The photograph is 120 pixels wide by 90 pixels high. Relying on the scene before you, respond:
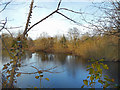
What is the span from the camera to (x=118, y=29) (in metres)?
1.19

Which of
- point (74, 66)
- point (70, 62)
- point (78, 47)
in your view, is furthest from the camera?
point (78, 47)

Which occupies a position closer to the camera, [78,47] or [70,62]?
[70,62]

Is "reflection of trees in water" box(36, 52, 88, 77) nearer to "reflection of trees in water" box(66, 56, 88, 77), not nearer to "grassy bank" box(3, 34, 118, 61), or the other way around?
"reflection of trees in water" box(66, 56, 88, 77)

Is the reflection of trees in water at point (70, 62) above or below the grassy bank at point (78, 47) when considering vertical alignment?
below

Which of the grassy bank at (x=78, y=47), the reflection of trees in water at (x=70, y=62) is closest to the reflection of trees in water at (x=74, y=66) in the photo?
the reflection of trees in water at (x=70, y=62)

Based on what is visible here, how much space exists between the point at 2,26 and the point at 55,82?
398 centimetres

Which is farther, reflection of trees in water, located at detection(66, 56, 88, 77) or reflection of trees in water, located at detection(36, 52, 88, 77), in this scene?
reflection of trees in water, located at detection(36, 52, 88, 77)

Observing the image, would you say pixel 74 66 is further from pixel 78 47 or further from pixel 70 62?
pixel 78 47

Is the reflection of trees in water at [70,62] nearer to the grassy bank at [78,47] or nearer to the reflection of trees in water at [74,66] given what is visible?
the reflection of trees in water at [74,66]

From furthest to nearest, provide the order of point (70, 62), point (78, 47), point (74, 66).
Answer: point (78, 47)
point (70, 62)
point (74, 66)

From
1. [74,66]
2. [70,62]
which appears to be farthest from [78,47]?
[74,66]

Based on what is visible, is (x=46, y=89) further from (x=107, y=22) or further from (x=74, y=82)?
(x=107, y=22)

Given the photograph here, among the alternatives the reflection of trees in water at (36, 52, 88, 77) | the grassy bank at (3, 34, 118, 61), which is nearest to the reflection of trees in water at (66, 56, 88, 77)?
the reflection of trees in water at (36, 52, 88, 77)

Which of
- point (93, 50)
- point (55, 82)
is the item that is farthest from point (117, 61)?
point (55, 82)
